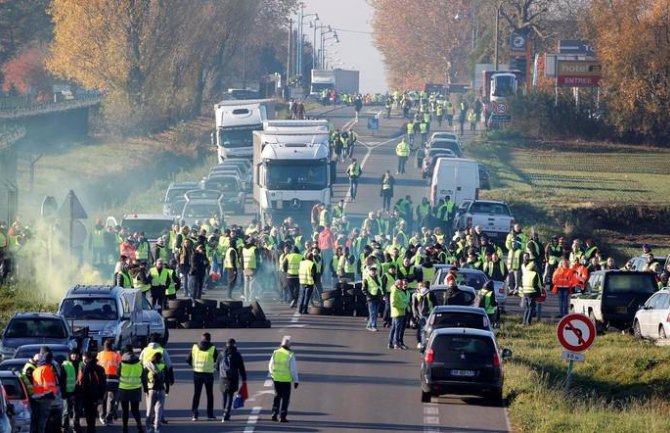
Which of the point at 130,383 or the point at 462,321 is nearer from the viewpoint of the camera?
the point at 130,383

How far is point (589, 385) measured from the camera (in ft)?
97.6

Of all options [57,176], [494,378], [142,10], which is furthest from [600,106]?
[494,378]

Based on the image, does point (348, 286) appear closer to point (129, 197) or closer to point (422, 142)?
point (129, 197)

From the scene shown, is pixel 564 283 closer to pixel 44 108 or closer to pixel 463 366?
pixel 463 366

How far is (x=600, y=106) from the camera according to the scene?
9638 cm

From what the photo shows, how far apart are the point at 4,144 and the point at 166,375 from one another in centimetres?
4049

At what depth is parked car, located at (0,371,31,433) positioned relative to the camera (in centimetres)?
2092

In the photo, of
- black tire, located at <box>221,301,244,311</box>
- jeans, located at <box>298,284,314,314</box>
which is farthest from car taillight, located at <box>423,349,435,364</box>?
jeans, located at <box>298,284,314,314</box>

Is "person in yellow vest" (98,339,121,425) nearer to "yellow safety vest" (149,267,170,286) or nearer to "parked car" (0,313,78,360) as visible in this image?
"parked car" (0,313,78,360)

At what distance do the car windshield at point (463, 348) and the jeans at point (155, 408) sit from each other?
4846mm

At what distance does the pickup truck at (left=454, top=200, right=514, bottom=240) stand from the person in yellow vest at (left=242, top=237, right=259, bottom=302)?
13616mm

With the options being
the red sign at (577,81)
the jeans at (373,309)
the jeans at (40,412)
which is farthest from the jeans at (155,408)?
the red sign at (577,81)

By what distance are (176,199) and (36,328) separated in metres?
30.3

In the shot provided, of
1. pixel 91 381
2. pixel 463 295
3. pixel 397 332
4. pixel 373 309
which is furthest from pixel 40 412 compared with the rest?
pixel 373 309
